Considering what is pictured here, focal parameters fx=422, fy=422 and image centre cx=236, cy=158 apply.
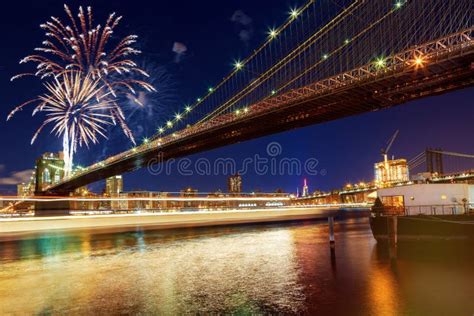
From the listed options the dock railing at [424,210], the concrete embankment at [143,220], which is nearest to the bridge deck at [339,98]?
the dock railing at [424,210]

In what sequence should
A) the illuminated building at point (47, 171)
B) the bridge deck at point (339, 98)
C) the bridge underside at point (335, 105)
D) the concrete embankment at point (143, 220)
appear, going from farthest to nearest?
1. the illuminated building at point (47, 171)
2. the concrete embankment at point (143, 220)
3. the bridge underside at point (335, 105)
4. the bridge deck at point (339, 98)

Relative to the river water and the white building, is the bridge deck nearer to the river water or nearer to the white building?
the white building

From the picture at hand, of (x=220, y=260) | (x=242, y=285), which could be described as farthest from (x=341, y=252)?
(x=242, y=285)

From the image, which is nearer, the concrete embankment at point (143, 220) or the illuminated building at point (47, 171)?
the concrete embankment at point (143, 220)

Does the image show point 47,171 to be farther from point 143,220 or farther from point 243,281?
point 243,281

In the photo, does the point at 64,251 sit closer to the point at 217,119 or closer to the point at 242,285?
the point at 242,285

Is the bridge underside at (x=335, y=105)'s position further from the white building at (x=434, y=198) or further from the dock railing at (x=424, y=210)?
the dock railing at (x=424, y=210)
